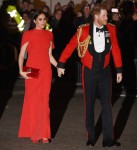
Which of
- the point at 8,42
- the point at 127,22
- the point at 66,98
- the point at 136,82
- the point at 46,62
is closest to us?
the point at 46,62

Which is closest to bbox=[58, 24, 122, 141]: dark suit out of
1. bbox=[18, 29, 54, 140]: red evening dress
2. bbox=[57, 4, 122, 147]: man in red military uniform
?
bbox=[57, 4, 122, 147]: man in red military uniform

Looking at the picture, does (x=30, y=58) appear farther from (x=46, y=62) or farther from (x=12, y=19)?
(x=12, y=19)

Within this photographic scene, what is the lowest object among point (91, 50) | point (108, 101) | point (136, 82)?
point (136, 82)

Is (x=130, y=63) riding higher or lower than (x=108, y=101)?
lower

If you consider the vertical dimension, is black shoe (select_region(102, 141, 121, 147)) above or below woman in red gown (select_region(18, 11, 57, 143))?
below

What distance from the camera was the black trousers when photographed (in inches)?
382

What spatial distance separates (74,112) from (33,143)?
313 cm

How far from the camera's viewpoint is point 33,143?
10141 millimetres

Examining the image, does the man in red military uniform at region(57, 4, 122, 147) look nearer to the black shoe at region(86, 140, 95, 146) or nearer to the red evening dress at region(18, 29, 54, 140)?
the black shoe at region(86, 140, 95, 146)

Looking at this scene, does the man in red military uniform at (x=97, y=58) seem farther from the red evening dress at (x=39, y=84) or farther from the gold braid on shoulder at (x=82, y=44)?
the red evening dress at (x=39, y=84)

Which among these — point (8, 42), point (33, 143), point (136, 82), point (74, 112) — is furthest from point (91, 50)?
point (8, 42)

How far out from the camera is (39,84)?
10273 millimetres

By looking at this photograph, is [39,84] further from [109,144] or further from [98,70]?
[109,144]

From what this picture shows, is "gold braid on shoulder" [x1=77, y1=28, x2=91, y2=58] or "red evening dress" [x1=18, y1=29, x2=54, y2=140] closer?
"gold braid on shoulder" [x1=77, y1=28, x2=91, y2=58]
